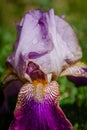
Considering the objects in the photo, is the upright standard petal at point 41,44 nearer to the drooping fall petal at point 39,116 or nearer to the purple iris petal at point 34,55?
the purple iris petal at point 34,55

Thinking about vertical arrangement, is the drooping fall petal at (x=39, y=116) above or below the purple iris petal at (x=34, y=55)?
below

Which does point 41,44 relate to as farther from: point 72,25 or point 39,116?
point 72,25

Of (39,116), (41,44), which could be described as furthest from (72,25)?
(39,116)

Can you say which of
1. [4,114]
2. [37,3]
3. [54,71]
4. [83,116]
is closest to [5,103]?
[4,114]

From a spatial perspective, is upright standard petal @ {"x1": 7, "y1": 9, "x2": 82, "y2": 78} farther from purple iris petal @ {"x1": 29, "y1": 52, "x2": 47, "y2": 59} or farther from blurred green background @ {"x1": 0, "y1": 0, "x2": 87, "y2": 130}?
blurred green background @ {"x1": 0, "y1": 0, "x2": 87, "y2": 130}

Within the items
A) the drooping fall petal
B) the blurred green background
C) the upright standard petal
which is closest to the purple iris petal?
the upright standard petal

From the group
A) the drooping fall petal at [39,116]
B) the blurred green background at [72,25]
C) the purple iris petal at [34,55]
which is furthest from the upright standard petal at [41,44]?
the blurred green background at [72,25]

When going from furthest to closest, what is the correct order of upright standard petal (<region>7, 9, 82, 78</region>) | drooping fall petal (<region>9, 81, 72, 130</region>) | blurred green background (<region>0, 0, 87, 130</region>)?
blurred green background (<region>0, 0, 87, 130</region>) → upright standard petal (<region>7, 9, 82, 78</region>) → drooping fall petal (<region>9, 81, 72, 130</region>)
